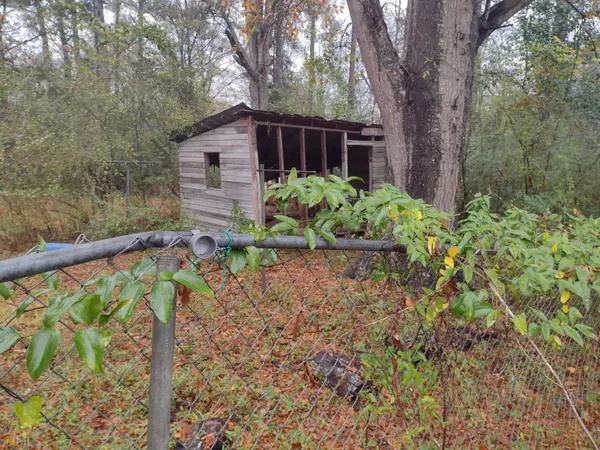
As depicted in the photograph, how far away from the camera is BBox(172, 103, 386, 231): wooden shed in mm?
7707

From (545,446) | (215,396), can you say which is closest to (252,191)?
(215,396)

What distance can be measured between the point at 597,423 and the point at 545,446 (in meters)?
0.65

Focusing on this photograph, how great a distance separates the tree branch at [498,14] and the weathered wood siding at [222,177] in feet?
15.1

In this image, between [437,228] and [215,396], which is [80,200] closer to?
[215,396]

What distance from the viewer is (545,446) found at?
253cm

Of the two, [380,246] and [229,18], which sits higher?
[229,18]

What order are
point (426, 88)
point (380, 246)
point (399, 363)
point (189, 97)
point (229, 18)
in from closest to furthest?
point (380, 246), point (399, 363), point (426, 88), point (189, 97), point (229, 18)

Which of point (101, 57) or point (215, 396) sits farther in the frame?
point (101, 57)

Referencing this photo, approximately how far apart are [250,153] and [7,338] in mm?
7109

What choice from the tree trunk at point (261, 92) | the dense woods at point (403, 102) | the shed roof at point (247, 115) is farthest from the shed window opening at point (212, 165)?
the tree trunk at point (261, 92)

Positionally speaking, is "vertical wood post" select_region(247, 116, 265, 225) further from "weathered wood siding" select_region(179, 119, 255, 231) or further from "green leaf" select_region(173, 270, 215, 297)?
"green leaf" select_region(173, 270, 215, 297)

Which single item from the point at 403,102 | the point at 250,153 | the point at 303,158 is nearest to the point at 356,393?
the point at 403,102

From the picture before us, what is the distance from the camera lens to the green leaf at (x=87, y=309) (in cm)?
75

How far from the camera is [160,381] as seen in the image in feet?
3.11
